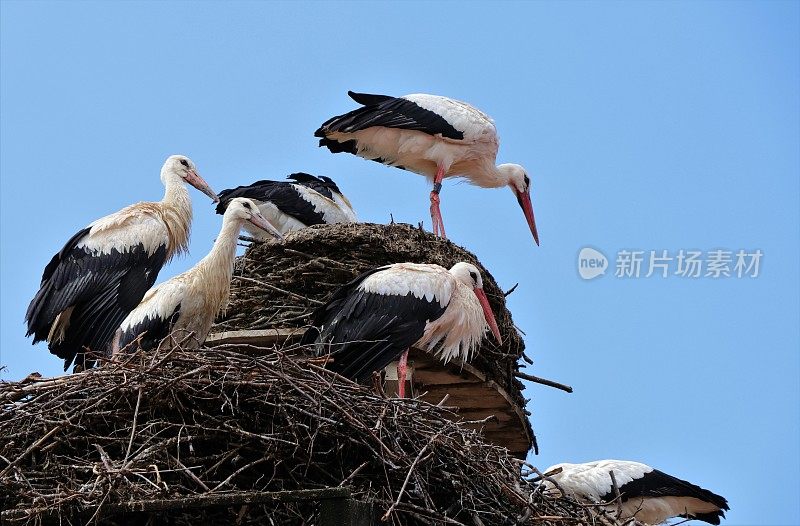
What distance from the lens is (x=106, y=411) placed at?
5340 millimetres

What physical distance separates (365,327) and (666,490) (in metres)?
2.48

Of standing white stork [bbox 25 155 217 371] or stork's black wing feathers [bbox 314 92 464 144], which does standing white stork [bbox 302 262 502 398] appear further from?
stork's black wing feathers [bbox 314 92 464 144]

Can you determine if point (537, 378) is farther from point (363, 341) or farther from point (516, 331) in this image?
point (363, 341)

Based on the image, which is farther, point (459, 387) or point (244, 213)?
point (459, 387)

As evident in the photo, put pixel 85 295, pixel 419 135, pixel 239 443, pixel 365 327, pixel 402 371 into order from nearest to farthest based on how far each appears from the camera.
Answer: pixel 239 443 < pixel 365 327 < pixel 85 295 < pixel 402 371 < pixel 419 135

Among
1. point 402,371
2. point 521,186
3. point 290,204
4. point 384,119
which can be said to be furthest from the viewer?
point 521,186

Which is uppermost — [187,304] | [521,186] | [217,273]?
[521,186]

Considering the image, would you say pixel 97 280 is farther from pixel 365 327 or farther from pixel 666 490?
pixel 666 490

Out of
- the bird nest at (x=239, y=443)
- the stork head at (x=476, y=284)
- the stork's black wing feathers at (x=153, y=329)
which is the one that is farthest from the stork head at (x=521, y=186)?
the bird nest at (x=239, y=443)

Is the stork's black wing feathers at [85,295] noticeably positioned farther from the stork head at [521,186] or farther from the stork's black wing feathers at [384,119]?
the stork head at [521,186]

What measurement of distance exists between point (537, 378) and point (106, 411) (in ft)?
12.2

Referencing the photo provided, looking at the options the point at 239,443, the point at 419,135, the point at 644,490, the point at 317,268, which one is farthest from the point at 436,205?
the point at 239,443

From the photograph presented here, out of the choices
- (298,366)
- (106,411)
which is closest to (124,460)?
(106,411)

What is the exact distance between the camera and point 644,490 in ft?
27.2
